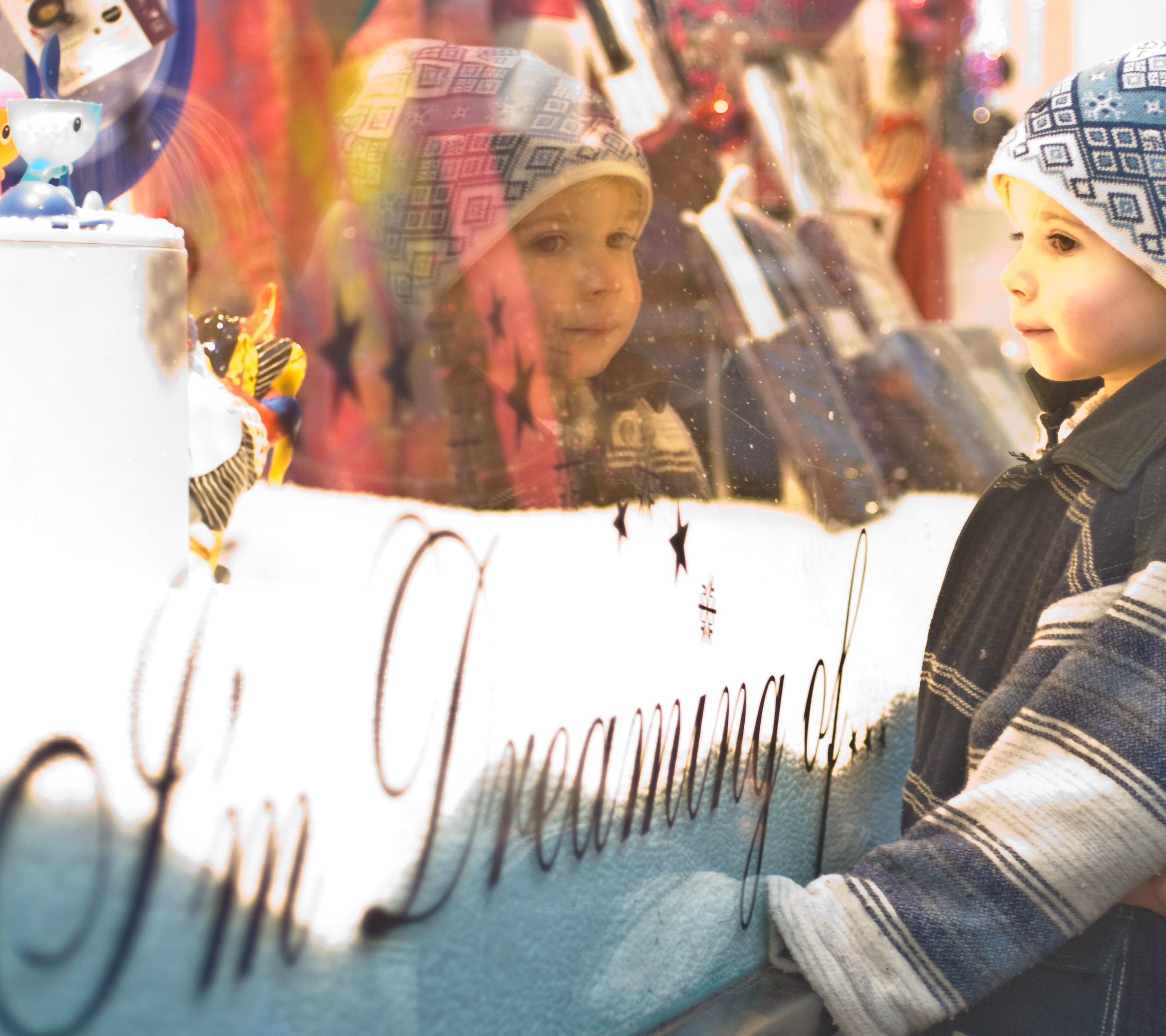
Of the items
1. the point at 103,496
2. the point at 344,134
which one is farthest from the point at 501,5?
the point at 103,496

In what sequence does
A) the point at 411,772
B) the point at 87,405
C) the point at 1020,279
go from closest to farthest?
the point at 87,405
the point at 411,772
the point at 1020,279

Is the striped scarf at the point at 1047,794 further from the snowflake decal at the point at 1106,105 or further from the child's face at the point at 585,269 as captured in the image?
the child's face at the point at 585,269

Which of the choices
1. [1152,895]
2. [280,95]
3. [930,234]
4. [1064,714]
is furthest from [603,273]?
[930,234]

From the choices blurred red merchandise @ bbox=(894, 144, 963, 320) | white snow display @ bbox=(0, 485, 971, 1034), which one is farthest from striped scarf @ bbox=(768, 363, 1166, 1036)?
blurred red merchandise @ bbox=(894, 144, 963, 320)

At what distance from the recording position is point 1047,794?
36.3 inches

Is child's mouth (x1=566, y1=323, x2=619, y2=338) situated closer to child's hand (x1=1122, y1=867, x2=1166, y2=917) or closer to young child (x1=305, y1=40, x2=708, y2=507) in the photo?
young child (x1=305, y1=40, x2=708, y2=507)

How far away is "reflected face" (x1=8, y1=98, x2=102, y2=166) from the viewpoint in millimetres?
609

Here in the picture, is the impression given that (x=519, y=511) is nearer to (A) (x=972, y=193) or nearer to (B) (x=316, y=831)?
(B) (x=316, y=831)

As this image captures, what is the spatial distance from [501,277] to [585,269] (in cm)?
9

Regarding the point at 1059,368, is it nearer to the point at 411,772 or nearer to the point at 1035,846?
the point at 1035,846

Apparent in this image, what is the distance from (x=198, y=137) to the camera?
0.75 metres

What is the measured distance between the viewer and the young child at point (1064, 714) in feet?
3.01

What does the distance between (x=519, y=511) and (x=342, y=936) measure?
0.30 meters

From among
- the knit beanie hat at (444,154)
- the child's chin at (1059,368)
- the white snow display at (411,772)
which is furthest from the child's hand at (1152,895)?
the knit beanie hat at (444,154)
